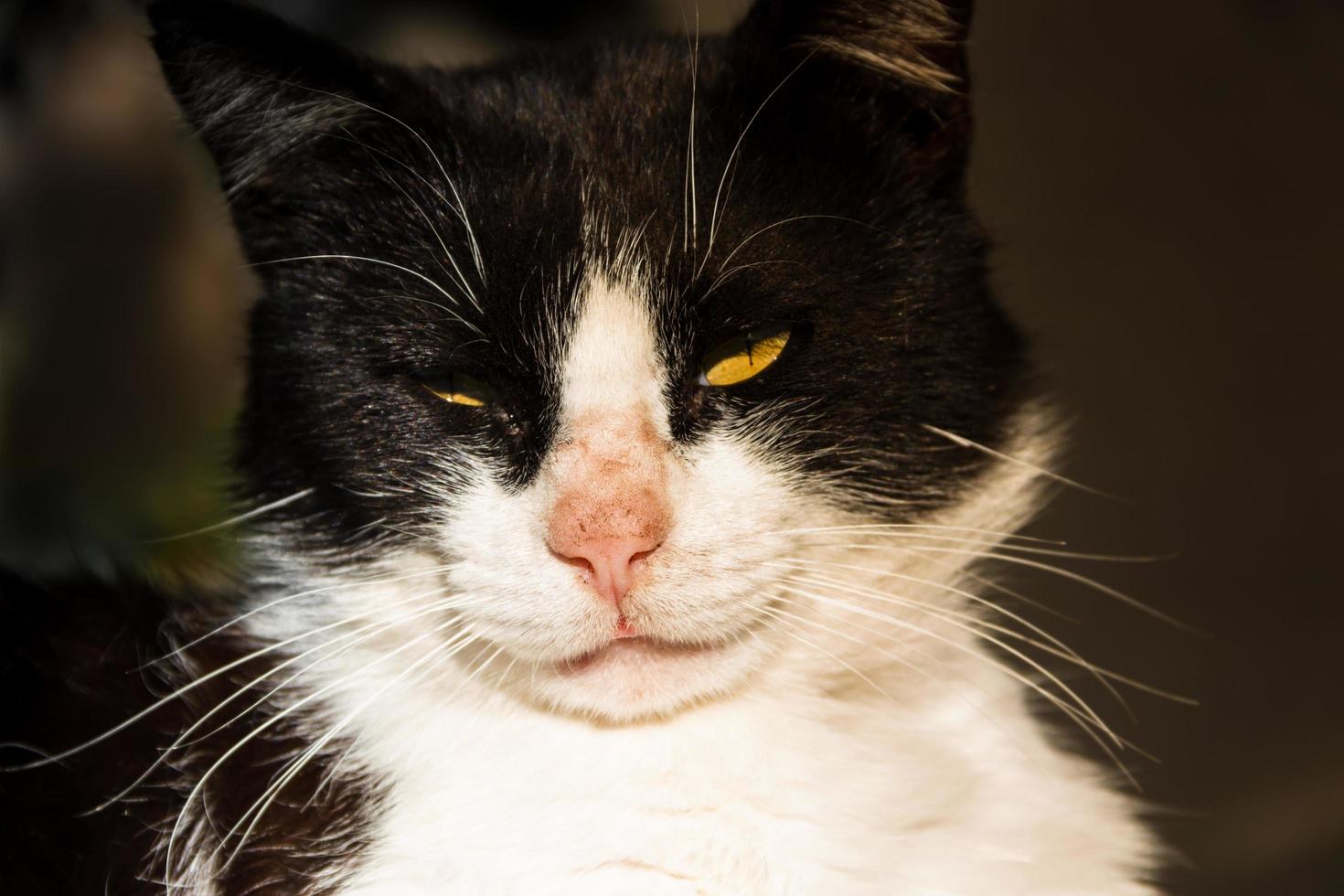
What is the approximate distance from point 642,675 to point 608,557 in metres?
0.14

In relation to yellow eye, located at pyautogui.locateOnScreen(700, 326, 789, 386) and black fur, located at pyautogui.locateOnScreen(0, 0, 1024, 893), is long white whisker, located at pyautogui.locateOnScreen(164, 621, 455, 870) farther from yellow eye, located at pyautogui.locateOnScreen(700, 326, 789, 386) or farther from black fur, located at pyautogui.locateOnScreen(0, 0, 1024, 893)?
yellow eye, located at pyautogui.locateOnScreen(700, 326, 789, 386)

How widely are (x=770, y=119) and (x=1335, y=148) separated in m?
0.96

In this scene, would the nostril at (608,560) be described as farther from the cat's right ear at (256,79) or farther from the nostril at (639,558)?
the cat's right ear at (256,79)

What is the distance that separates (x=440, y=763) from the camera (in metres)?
0.94

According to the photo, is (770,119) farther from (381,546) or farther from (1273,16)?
(1273,16)

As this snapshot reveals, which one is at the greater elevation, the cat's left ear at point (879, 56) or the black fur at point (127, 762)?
the cat's left ear at point (879, 56)

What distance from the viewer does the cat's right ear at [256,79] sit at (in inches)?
34.7

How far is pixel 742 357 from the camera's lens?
88cm

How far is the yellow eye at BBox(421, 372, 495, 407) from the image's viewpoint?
878mm

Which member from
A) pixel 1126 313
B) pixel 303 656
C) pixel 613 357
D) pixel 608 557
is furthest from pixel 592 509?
pixel 1126 313

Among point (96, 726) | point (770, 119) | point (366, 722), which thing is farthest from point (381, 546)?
point (770, 119)

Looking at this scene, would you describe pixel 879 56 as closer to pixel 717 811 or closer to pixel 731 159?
pixel 731 159

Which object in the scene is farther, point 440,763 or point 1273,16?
point 1273,16

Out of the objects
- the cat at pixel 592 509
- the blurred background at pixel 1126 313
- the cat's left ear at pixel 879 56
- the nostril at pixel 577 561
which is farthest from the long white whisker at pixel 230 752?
the cat's left ear at pixel 879 56
